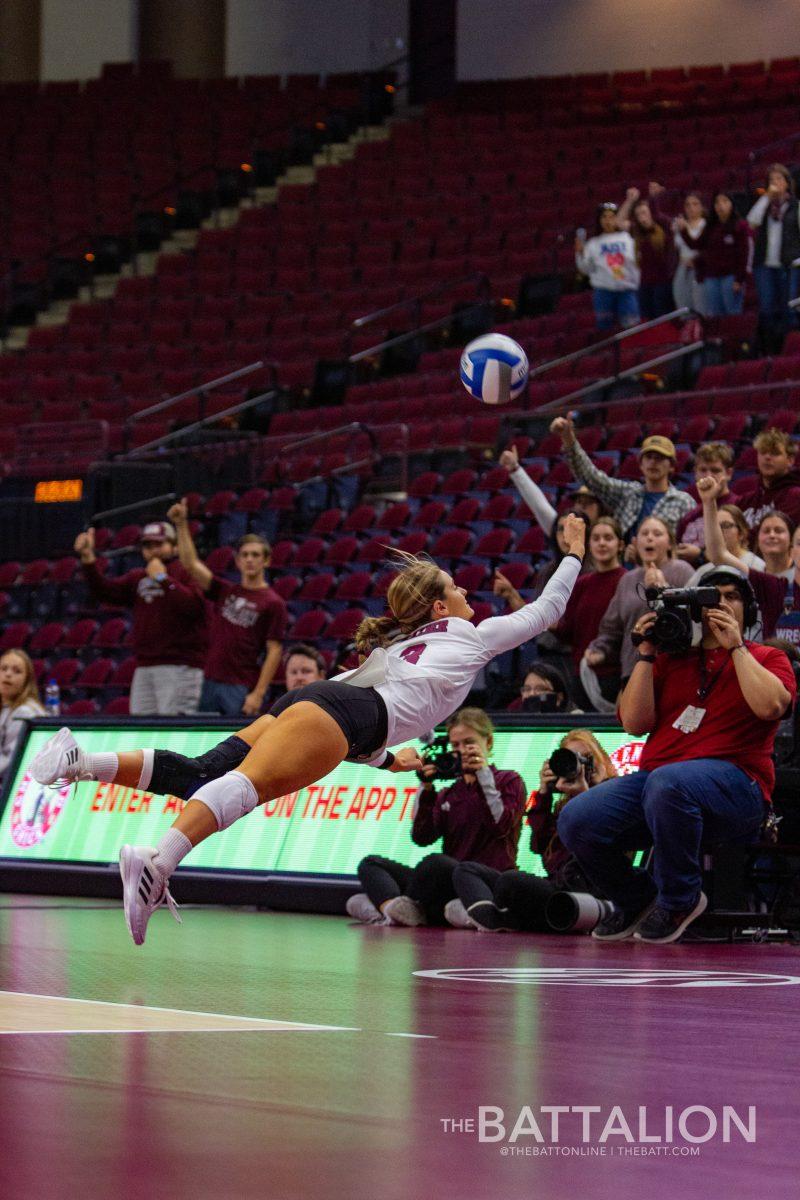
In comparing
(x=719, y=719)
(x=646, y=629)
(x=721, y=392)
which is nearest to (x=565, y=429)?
(x=646, y=629)

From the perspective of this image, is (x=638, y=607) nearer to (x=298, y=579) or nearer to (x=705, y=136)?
(x=298, y=579)

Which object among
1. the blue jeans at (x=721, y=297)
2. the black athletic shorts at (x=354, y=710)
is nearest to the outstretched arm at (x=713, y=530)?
the black athletic shorts at (x=354, y=710)

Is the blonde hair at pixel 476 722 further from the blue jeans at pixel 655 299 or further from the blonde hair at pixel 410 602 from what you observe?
the blue jeans at pixel 655 299

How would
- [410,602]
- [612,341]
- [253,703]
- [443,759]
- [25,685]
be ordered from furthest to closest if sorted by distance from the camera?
[612,341] < [25,685] < [253,703] < [443,759] < [410,602]

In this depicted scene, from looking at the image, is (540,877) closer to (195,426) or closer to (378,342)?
(195,426)

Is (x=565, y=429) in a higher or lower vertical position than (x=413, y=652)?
higher

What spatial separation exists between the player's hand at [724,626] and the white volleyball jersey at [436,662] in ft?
3.10

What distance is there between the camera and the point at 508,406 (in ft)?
63.2

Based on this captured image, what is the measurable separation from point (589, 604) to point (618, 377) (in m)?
7.53

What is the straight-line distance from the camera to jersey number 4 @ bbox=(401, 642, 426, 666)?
6879 mm

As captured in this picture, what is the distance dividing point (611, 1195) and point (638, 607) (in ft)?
22.1

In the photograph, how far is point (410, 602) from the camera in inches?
282

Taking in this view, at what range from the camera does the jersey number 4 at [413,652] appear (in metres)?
6.88

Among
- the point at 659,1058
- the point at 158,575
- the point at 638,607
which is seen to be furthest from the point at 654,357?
the point at 659,1058
